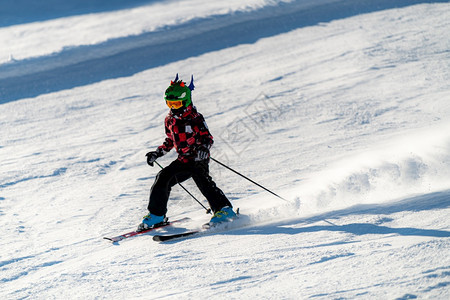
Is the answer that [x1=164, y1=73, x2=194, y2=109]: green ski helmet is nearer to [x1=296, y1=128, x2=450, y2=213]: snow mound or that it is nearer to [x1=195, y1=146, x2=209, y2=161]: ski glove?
[x1=195, y1=146, x2=209, y2=161]: ski glove

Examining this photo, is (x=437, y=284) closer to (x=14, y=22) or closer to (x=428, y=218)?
(x=428, y=218)

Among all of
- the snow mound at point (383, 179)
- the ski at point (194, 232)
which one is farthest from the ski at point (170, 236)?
the snow mound at point (383, 179)

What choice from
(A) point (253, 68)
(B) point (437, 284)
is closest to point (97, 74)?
(A) point (253, 68)

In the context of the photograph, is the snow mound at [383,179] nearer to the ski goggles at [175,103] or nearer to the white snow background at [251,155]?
the white snow background at [251,155]

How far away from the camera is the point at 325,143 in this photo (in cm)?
627

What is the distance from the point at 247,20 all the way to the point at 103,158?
9.25m

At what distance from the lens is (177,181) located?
13.7 feet

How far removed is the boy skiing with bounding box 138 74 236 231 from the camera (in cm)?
409

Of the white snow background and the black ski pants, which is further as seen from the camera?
the black ski pants

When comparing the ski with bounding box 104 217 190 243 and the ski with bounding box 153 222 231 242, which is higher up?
the ski with bounding box 104 217 190 243

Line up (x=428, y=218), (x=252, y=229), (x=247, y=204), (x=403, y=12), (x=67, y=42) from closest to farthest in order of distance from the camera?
(x=428, y=218), (x=252, y=229), (x=247, y=204), (x=403, y=12), (x=67, y=42)

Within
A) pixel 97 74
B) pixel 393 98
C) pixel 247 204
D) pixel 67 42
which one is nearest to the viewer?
pixel 247 204

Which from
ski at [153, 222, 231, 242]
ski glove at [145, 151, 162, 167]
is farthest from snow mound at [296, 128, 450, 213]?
ski glove at [145, 151, 162, 167]

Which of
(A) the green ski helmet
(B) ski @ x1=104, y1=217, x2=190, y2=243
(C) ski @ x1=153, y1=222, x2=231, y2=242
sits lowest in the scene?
(C) ski @ x1=153, y1=222, x2=231, y2=242
